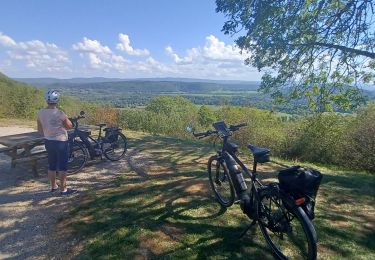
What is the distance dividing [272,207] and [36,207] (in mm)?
4226

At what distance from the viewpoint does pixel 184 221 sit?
16.3 feet

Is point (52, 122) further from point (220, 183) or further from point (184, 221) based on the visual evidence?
point (220, 183)

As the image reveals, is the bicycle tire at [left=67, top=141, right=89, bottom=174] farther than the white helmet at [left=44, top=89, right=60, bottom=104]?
Yes

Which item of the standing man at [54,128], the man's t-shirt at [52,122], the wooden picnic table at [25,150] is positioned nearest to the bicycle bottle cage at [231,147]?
the standing man at [54,128]

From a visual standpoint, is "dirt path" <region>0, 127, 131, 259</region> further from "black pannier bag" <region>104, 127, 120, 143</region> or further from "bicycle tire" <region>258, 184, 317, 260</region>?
"bicycle tire" <region>258, 184, 317, 260</region>

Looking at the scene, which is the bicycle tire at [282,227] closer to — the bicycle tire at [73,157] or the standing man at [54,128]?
the standing man at [54,128]

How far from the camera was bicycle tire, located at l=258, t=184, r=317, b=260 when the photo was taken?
11.4ft

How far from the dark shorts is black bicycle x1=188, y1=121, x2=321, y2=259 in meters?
2.80

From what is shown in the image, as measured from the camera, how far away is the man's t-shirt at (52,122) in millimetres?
5613

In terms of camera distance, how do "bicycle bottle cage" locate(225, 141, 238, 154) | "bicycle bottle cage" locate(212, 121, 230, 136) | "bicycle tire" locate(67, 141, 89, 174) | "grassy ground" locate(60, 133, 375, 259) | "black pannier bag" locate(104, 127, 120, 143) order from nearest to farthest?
"grassy ground" locate(60, 133, 375, 259) → "bicycle bottle cage" locate(225, 141, 238, 154) → "bicycle bottle cage" locate(212, 121, 230, 136) → "bicycle tire" locate(67, 141, 89, 174) → "black pannier bag" locate(104, 127, 120, 143)

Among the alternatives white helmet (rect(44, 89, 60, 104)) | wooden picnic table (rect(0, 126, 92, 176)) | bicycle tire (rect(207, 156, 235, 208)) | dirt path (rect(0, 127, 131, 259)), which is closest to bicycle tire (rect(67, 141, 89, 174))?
dirt path (rect(0, 127, 131, 259))

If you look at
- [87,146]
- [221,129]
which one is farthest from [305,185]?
[87,146]

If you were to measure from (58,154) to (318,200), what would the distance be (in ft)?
17.0

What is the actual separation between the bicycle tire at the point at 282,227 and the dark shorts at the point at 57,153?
147 inches
